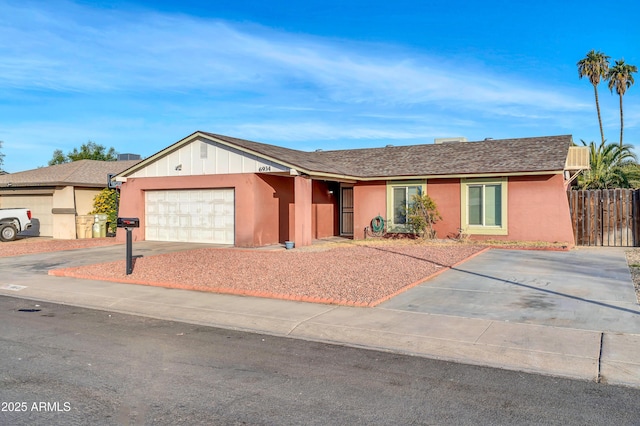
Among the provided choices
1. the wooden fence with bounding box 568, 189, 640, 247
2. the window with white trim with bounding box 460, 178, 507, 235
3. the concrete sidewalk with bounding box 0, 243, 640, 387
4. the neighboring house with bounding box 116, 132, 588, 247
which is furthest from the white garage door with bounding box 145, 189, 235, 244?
the wooden fence with bounding box 568, 189, 640, 247

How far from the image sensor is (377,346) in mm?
7555

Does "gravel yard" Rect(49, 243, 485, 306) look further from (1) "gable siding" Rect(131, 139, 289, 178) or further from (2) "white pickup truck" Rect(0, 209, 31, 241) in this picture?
(2) "white pickup truck" Rect(0, 209, 31, 241)

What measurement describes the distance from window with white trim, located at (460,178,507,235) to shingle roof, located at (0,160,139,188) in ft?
56.3

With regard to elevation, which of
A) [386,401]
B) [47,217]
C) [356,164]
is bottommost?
[386,401]

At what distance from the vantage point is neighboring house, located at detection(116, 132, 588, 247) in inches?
776

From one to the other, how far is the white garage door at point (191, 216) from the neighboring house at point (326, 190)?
0.04 meters

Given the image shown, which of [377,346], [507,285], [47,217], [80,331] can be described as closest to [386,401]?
[377,346]

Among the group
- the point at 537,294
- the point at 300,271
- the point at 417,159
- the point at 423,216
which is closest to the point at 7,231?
the point at 300,271

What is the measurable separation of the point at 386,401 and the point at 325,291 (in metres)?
5.66

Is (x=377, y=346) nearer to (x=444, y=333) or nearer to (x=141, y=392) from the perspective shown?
(x=444, y=333)

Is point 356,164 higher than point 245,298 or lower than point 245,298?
higher

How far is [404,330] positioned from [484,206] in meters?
13.8

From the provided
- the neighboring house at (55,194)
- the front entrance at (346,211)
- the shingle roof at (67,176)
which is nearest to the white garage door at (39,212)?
the neighboring house at (55,194)

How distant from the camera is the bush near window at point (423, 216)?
21.2 m
